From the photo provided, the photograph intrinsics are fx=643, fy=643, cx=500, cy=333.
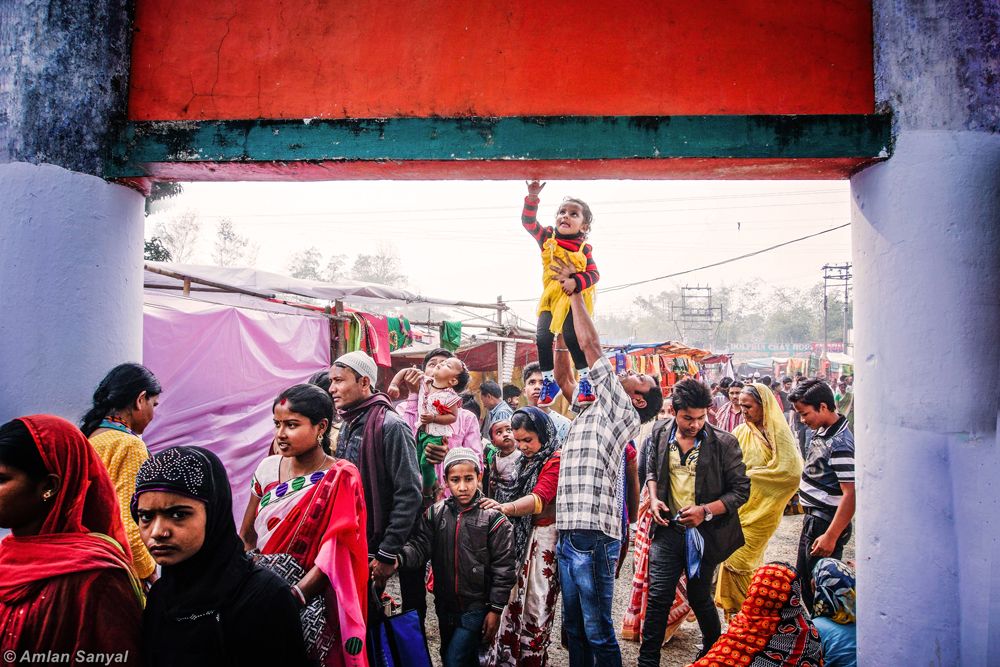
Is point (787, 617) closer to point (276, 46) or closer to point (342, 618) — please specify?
point (342, 618)

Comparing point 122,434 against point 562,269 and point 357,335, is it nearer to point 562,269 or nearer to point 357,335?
point 562,269

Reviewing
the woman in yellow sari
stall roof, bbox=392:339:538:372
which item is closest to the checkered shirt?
the woman in yellow sari

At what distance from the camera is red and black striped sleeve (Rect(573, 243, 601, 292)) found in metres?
3.47

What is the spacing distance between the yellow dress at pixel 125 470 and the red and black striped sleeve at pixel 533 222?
2.23m

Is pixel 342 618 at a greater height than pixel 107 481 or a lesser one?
lesser

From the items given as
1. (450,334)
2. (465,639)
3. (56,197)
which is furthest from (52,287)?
(450,334)

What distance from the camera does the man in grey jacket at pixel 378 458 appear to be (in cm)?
322

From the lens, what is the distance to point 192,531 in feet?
6.02

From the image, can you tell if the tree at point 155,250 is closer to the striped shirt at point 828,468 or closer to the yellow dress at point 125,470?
the yellow dress at point 125,470

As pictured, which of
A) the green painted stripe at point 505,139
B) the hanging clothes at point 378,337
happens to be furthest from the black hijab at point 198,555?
the hanging clothes at point 378,337

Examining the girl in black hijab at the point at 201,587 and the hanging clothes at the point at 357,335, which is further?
Result: the hanging clothes at the point at 357,335

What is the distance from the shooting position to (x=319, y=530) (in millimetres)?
2549

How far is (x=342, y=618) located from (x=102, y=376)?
5.16 feet

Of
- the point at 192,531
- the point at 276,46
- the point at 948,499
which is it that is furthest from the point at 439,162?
the point at 948,499
